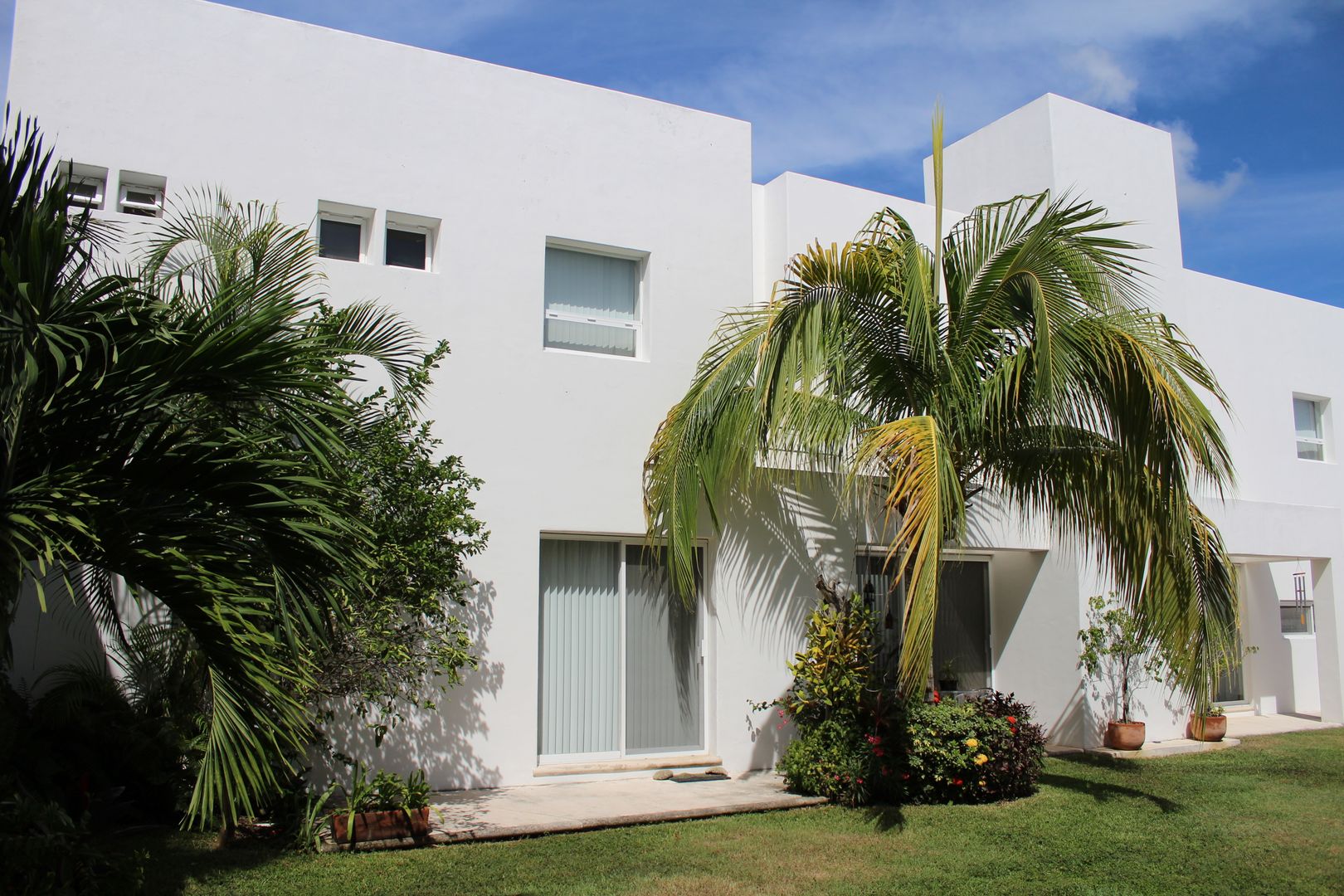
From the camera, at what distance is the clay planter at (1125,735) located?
1188 cm

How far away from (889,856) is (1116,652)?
19.2ft

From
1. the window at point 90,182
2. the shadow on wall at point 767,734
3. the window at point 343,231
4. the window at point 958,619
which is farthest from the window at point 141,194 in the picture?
the window at point 958,619

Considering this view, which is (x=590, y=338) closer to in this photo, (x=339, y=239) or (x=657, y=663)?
(x=339, y=239)

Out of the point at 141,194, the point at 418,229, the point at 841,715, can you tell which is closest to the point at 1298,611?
the point at 841,715

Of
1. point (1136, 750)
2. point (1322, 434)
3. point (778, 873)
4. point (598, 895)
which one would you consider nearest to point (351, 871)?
point (598, 895)

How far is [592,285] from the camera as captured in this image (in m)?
10.4

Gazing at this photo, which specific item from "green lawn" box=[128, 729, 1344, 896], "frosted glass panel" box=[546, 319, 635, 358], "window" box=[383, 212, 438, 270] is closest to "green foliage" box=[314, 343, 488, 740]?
"green lawn" box=[128, 729, 1344, 896]

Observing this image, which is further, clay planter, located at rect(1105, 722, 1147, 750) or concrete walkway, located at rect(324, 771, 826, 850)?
clay planter, located at rect(1105, 722, 1147, 750)

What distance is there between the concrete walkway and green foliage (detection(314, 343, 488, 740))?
95cm

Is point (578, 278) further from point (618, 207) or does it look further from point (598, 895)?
point (598, 895)

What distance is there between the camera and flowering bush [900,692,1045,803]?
29.0 feet

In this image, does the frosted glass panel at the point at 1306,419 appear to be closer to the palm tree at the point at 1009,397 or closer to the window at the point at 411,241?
the palm tree at the point at 1009,397

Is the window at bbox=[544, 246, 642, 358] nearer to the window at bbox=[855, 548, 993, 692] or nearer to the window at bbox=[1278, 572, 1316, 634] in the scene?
the window at bbox=[855, 548, 993, 692]

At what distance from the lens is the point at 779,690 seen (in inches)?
410
